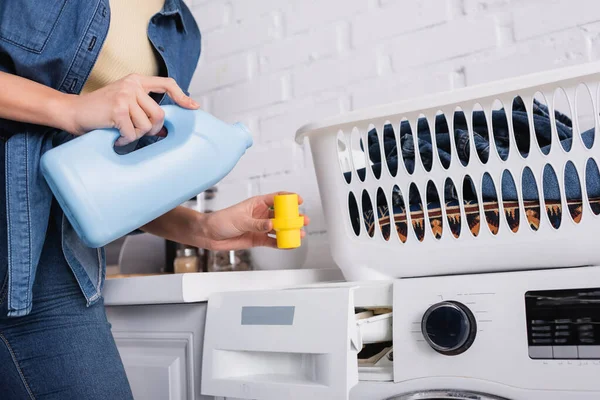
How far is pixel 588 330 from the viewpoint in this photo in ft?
2.63

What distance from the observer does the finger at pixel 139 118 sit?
0.86 m

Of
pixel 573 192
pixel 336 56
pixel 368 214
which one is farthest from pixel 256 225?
pixel 336 56

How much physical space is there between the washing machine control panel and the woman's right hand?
0.58 meters

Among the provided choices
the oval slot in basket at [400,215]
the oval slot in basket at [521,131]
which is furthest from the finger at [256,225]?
the oval slot in basket at [521,131]

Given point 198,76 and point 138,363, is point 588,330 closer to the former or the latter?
point 138,363

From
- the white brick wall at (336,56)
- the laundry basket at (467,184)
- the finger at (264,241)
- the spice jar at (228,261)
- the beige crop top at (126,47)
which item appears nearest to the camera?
the laundry basket at (467,184)

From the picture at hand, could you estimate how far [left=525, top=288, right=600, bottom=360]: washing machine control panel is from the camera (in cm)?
80

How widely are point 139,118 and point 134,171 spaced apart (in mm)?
78

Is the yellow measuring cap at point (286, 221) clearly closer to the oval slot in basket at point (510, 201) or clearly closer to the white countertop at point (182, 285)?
the white countertop at point (182, 285)

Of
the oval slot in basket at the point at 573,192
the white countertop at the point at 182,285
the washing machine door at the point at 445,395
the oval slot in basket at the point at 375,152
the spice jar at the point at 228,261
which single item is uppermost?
the oval slot in basket at the point at 375,152

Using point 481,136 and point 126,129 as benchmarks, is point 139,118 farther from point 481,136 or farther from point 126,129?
point 481,136

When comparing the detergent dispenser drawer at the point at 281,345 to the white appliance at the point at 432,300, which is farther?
the detergent dispenser drawer at the point at 281,345

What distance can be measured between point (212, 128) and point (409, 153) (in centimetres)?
34

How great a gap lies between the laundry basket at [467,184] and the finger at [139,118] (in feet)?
1.01
